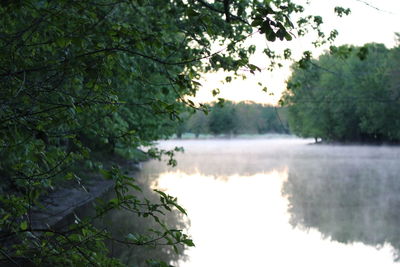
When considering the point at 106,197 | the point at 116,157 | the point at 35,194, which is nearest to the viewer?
the point at 35,194

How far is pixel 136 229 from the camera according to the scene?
11.2 metres

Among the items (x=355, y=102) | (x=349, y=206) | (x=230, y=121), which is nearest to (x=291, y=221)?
(x=349, y=206)

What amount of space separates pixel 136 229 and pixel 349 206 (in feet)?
21.7

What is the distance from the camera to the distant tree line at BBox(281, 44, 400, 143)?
65.6 m

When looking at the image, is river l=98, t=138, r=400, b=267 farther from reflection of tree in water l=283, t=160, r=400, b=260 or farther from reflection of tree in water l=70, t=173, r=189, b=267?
reflection of tree in water l=70, t=173, r=189, b=267

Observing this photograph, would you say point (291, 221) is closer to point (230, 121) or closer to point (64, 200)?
point (64, 200)

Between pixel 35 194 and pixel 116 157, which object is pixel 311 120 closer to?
pixel 116 157

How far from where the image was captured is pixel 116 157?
30.9 m

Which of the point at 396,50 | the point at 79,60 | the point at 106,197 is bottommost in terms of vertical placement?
the point at 106,197

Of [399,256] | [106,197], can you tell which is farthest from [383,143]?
[399,256]

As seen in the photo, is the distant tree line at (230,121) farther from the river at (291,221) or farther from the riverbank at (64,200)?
the riverbank at (64,200)

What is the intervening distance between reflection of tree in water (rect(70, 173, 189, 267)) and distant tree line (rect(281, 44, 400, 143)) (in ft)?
151

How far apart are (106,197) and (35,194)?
1384 centimetres

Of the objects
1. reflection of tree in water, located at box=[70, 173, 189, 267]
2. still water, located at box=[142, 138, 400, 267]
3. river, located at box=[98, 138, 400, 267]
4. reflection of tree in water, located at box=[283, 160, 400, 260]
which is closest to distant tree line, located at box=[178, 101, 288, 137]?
reflection of tree in water, located at box=[283, 160, 400, 260]
